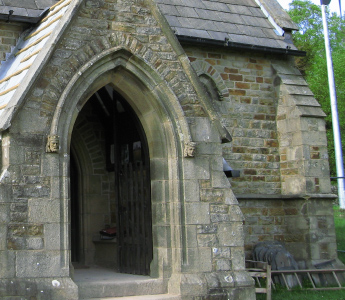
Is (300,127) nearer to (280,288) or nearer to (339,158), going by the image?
(280,288)

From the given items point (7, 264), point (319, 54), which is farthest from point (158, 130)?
point (319, 54)

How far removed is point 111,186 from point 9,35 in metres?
3.38

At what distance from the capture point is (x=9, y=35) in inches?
422

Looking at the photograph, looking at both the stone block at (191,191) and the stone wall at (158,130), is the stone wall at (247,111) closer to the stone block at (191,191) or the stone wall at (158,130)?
the stone wall at (158,130)

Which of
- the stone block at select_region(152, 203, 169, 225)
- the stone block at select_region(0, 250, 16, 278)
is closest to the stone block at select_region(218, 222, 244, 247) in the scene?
the stone block at select_region(152, 203, 169, 225)

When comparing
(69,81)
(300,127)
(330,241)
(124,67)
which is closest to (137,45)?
(124,67)

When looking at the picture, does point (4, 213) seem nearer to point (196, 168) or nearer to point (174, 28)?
point (196, 168)

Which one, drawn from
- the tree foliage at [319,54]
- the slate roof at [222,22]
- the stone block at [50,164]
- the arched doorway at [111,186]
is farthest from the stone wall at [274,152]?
the tree foliage at [319,54]

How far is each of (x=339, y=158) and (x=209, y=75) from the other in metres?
12.2

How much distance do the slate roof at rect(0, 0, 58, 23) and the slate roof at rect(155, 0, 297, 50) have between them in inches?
111

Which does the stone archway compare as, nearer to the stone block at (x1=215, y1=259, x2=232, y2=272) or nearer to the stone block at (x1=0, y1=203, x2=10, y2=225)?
A: the stone block at (x1=215, y1=259, x2=232, y2=272)

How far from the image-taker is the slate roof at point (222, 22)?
42.1 feet

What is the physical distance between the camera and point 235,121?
1293 centimetres

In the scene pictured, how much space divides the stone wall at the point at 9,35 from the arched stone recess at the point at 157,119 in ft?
9.09
